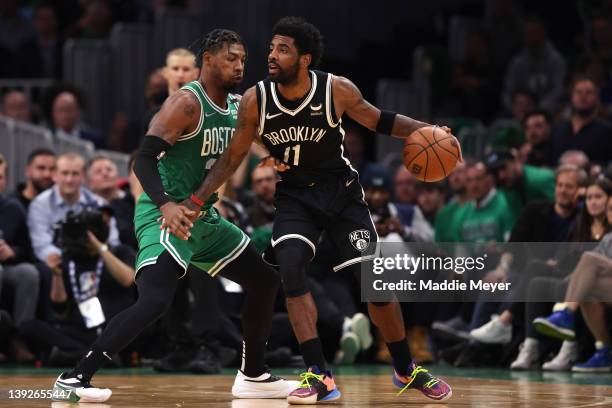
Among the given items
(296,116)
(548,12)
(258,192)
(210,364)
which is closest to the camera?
(296,116)

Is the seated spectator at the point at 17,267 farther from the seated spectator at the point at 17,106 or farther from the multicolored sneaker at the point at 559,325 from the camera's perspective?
the multicolored sneaker at the point at 559,325

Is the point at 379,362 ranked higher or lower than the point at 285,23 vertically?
lower

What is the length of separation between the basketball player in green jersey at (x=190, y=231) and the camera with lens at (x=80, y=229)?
302 centimetres

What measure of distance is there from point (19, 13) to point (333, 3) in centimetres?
421

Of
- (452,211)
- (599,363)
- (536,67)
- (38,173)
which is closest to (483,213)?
(452,211)

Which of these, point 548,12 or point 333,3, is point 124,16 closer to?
point 333,3

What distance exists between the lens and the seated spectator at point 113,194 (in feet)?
37.6

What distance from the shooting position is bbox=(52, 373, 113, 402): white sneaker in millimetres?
7113

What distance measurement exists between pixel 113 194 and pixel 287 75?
481 cm

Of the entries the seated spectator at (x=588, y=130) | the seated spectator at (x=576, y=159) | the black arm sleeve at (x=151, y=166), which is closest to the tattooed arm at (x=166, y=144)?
the black arm sleeve at (x=151, y=166)

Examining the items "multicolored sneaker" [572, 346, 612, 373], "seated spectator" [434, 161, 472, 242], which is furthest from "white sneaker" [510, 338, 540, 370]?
"seated spectator" [434, 161, 472, 242]

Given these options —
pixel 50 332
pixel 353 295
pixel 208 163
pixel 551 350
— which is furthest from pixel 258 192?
pixel 208 163

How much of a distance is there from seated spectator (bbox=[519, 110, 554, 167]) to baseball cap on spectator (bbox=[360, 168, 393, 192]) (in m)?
1.44

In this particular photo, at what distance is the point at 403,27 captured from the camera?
688 inches
